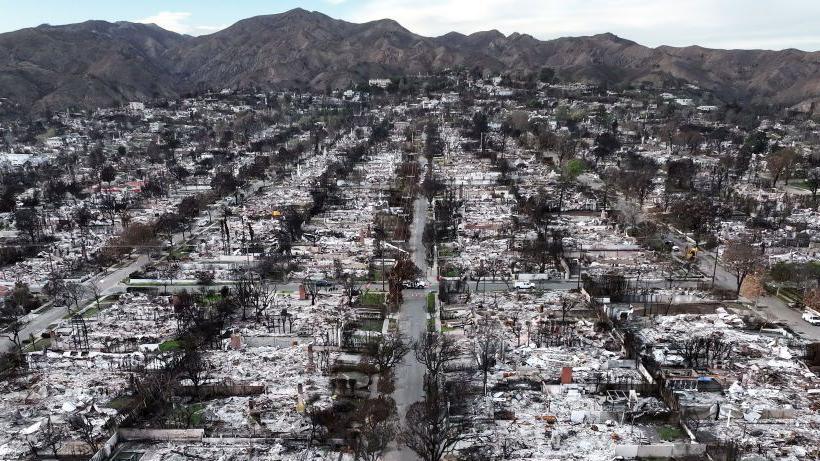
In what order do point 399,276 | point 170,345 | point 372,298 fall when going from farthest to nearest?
point 399,276
point 372,298
point 170,345

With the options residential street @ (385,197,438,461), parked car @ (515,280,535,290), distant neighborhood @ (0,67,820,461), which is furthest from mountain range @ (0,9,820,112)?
parked car @ (515,280,535,290)

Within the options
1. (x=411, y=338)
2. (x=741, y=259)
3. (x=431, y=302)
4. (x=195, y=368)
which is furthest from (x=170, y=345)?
(x=741, y=259)

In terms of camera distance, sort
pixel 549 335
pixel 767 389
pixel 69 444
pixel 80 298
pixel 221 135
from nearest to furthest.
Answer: pixel 69 444
pixel 767 389
pixel 549 335
pixel 80 298
pixel 221 135

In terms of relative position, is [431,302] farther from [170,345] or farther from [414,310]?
[170,345]

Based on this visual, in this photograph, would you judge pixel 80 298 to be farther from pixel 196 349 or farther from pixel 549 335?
pixel 549 335

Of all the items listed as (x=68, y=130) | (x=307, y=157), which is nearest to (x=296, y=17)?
(x=68, y=130)

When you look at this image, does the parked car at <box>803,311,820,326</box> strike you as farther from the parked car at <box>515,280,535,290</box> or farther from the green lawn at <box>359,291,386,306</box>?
the green lawn at <box>359,291,386,306</box>

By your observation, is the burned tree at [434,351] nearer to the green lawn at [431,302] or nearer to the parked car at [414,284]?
the green lawn at [431,302]

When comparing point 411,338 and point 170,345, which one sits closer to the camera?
point 170,345

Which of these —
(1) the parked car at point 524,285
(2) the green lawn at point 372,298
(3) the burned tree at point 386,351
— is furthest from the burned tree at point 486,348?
(2) the green lawn at point 372,298

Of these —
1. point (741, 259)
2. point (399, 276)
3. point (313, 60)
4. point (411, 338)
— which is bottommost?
point (411, 338)
